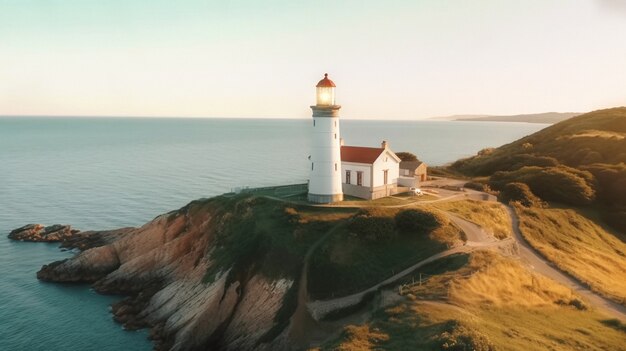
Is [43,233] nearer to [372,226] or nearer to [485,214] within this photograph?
[372,226]

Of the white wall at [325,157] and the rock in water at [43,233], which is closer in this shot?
the white wall at [325,157]

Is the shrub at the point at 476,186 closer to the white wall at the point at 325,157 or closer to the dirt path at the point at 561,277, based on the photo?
the dirt path at the point at 561,277

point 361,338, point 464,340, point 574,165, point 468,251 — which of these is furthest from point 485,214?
point 574,165

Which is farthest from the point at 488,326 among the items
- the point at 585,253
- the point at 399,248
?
the point at 585,253

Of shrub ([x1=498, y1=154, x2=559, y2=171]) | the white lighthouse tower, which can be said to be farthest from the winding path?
shrub ([x1=498, y1=154, x2=559, y2=171])

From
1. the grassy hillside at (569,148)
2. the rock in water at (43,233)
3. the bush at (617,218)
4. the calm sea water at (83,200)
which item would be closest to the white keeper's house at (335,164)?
the calm sea water at (83,200)
